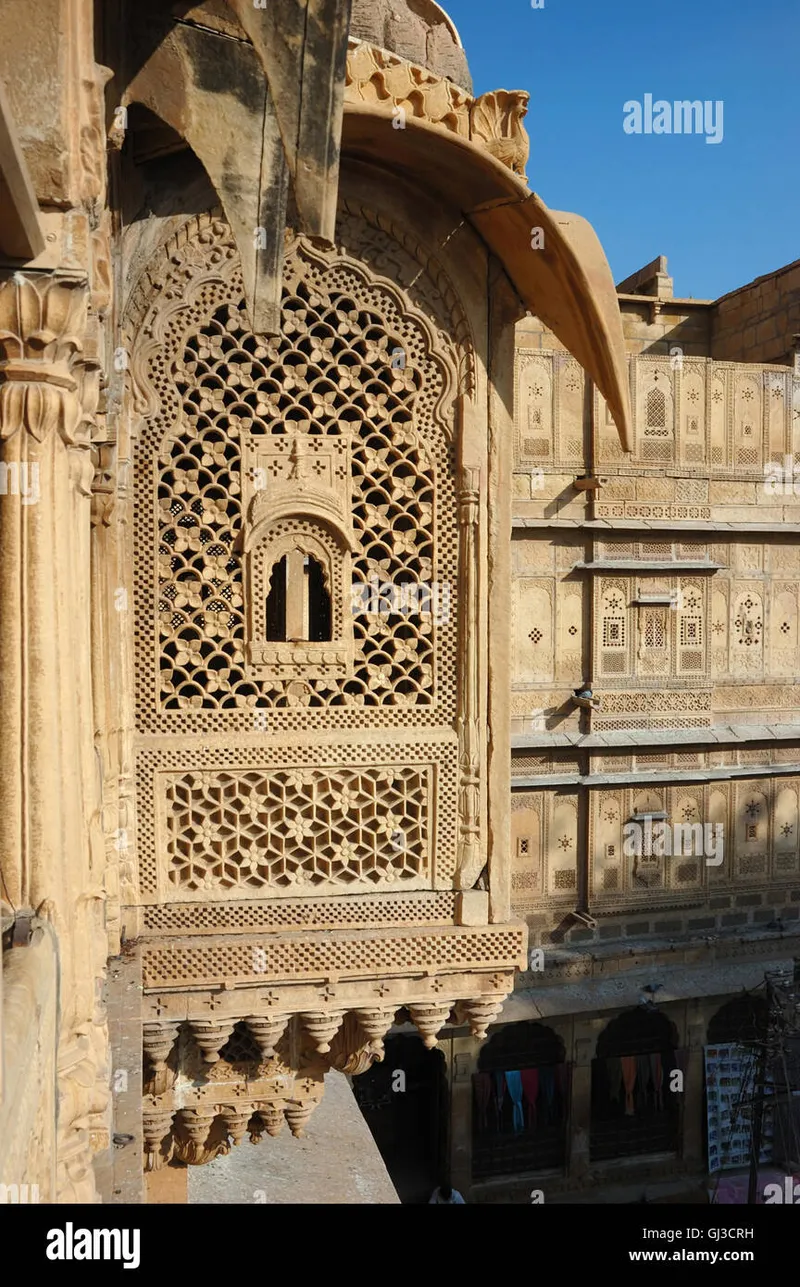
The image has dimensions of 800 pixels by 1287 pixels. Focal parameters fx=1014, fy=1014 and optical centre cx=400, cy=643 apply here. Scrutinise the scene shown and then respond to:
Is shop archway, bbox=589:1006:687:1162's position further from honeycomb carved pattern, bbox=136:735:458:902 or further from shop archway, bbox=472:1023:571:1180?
honeycomb carved pattern, bbox=136:735:458:902

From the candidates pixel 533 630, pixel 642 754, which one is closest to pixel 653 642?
pixel 642 754

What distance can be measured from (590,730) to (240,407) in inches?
327

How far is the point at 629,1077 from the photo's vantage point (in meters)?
11.8

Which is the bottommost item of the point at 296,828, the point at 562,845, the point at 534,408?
the point at 562,845

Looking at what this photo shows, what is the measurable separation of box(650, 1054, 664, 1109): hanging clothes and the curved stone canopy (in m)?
11.1

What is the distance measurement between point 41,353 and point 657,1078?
39.8ft

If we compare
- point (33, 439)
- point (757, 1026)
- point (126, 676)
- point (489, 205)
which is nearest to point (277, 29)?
point (33, 439)

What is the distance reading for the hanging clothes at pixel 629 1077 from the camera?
11836 mm

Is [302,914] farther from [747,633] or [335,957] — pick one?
[747,633]

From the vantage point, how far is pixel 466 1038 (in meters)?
11.4

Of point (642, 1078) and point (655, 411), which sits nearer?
point (655, 411)

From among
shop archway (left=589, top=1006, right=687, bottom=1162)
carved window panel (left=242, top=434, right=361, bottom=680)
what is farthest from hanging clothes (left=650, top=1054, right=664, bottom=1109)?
carved window panel (left=242, top=434, right=361, bottom=680)

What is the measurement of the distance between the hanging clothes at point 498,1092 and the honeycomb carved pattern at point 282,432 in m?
8.85

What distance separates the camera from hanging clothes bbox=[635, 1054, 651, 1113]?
1191cm
